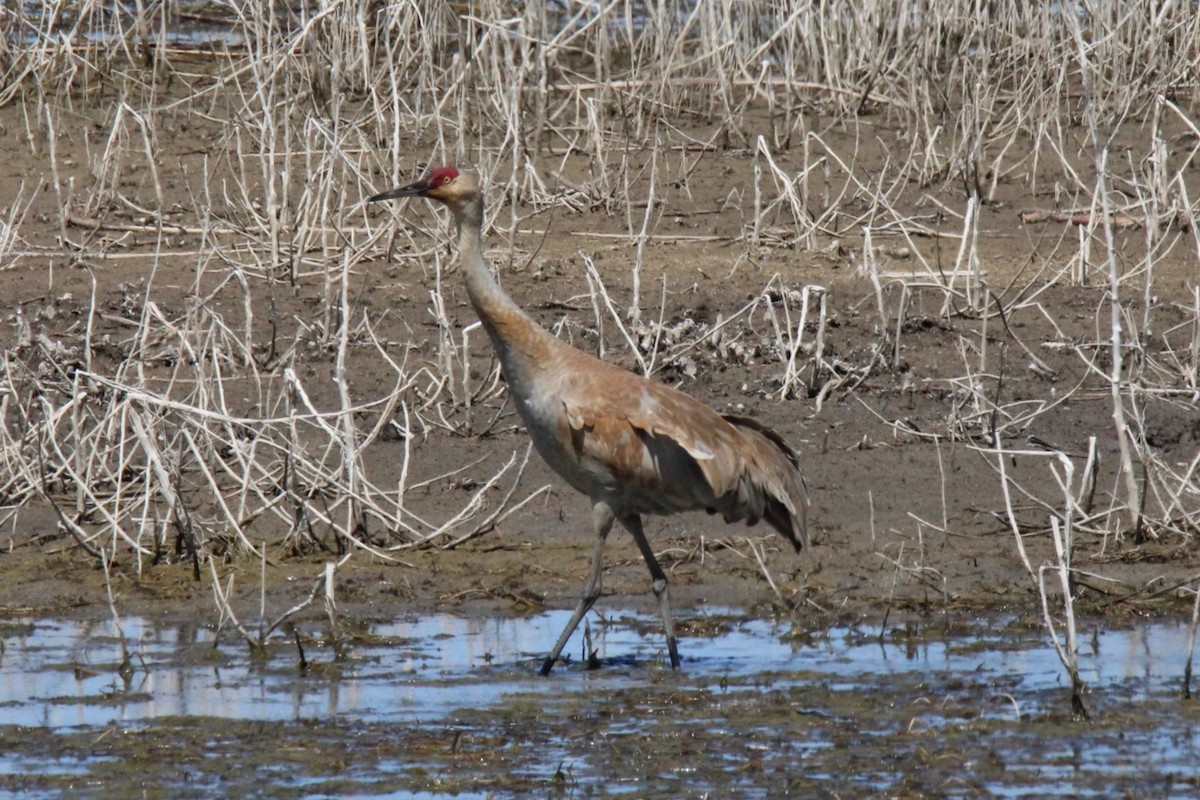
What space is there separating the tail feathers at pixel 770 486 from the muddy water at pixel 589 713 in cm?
35

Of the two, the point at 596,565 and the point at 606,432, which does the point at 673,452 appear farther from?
the point at 596,565

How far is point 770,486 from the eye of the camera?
604cm

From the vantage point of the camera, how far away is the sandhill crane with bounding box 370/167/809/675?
5707mm

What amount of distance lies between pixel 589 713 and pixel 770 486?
3.93 feet

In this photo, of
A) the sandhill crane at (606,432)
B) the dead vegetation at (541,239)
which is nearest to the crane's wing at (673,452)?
the sandhill crane at (606,432)

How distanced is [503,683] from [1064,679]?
5.30 ft

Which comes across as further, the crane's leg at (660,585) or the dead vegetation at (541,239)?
the dead vegetation at (541,239)

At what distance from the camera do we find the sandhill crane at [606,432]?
571cm

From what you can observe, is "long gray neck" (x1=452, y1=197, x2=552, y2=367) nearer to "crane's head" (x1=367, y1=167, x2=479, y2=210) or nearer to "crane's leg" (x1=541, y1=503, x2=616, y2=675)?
"crane's head" (x1=367, y1=167, x2=479, y2=210)

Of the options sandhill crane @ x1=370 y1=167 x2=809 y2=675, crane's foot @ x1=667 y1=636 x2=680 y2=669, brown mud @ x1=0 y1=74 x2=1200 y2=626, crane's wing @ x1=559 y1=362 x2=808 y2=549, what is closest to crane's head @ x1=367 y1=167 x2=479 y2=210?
sandhill crane @ x1=370 y1=167 x2=809 y2=675

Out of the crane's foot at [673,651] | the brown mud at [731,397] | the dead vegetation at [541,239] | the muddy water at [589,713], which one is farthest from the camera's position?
the dead vegetation at [541,239]

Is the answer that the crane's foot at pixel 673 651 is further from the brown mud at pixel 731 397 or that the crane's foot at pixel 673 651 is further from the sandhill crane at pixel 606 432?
the brown mud at pixel 731 397

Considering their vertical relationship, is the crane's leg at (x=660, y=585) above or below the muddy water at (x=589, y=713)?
above

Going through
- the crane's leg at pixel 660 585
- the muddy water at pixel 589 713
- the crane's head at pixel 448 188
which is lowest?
the muddy water at pixel 589 713
